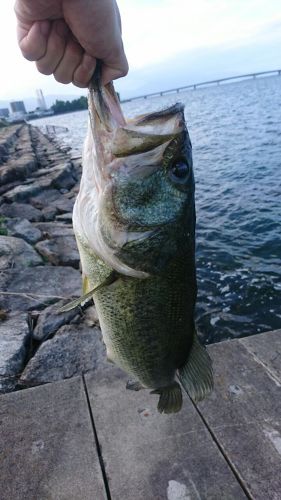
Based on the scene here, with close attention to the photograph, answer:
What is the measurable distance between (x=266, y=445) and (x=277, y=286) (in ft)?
16.6

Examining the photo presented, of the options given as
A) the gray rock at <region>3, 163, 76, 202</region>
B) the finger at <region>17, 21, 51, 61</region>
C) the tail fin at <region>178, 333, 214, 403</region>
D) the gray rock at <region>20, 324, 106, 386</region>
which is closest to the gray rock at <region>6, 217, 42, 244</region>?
the gray rock at <region>3, 163, 76, 202</region>

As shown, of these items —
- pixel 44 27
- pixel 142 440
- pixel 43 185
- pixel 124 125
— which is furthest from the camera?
pixel 43 185

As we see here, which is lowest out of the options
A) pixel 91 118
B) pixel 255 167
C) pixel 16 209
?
pixel 255 167

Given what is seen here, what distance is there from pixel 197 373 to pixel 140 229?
1013mm

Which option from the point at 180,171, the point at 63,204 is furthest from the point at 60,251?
the point at 180,171

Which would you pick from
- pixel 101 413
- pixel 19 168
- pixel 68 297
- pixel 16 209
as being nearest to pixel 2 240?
pixel 68 297

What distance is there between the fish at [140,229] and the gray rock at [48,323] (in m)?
3.02

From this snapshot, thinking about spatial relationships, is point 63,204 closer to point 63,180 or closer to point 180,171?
point 63,180

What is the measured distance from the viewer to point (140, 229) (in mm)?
2143

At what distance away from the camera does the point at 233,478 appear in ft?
9.59

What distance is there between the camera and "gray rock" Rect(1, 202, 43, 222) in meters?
11.2

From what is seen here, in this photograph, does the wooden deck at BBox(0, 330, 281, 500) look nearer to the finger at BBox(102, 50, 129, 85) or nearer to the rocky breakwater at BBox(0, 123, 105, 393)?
the rocky breakwater at BBox(0, 123, 105, 393)

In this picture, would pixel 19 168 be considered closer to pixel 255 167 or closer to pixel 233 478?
pixel 255 167

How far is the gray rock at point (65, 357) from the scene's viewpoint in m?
4.43
